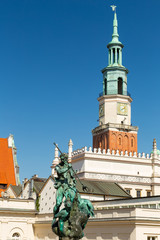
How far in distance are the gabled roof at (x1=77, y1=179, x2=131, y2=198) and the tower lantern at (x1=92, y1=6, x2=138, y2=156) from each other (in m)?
10.7

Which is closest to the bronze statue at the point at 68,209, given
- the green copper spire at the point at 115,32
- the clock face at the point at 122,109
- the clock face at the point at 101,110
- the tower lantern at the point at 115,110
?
the tower lantern at the point at 115,110

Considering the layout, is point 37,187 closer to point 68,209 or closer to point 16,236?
point 16,236

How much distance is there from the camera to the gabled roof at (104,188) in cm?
5075

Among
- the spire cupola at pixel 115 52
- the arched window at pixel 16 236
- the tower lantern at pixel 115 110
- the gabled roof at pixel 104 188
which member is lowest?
the arched window at pixel 16 236

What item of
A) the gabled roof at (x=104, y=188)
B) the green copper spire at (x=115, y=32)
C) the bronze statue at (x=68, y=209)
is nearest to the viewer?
the bronze statue at (x=68, y=209)

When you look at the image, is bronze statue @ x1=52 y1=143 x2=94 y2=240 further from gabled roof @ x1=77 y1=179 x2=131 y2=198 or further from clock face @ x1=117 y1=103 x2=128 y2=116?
clock face @ x1=117 y1=103 x2=128 y2=116

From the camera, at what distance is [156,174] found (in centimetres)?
6191

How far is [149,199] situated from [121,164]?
20051 mm

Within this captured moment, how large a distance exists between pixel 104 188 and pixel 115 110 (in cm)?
1678

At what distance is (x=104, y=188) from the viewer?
5288 cm

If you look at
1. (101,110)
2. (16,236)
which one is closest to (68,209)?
(16,236)

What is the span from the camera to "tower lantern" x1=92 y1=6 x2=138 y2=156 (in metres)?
65.1

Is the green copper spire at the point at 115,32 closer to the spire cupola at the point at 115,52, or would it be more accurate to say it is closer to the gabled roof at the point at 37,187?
the spire cupola at the point at 115,52

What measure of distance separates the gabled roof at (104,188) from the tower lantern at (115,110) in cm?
1067
